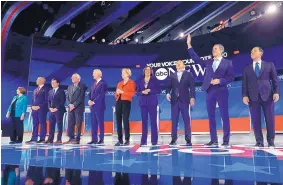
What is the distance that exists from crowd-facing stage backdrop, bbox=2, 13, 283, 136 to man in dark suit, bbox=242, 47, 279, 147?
287 cm

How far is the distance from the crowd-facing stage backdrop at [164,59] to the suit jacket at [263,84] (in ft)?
9.51

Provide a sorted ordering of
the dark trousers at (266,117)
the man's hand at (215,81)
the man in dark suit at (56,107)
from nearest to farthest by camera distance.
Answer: the dark trousers at (266,117) → the man's hand at (215,81) → the man in dark suit at (56,107)

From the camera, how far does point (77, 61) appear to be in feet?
29.0

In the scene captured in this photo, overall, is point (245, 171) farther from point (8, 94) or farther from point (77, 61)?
point (77, 61)

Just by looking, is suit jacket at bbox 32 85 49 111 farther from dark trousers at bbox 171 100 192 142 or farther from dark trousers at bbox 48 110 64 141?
dark trousers at bbox 171 100 192 142

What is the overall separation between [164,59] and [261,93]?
5.00 meters

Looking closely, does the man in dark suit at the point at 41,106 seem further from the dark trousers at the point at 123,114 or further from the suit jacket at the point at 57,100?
the dark trousers at the point at 123,114

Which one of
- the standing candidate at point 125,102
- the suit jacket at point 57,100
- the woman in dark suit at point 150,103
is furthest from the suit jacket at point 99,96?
the suit jacket at point 57,100

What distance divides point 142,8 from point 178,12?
1251mm

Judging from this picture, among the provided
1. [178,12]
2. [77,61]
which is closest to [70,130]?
[77,61]

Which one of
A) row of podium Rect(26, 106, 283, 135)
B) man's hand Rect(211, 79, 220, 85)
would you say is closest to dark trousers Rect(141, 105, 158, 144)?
man's hand Rect(211, 79, 220, 85)

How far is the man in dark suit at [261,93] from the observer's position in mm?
3420

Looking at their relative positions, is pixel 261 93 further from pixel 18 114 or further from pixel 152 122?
pixel 18 114

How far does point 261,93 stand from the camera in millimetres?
3436
